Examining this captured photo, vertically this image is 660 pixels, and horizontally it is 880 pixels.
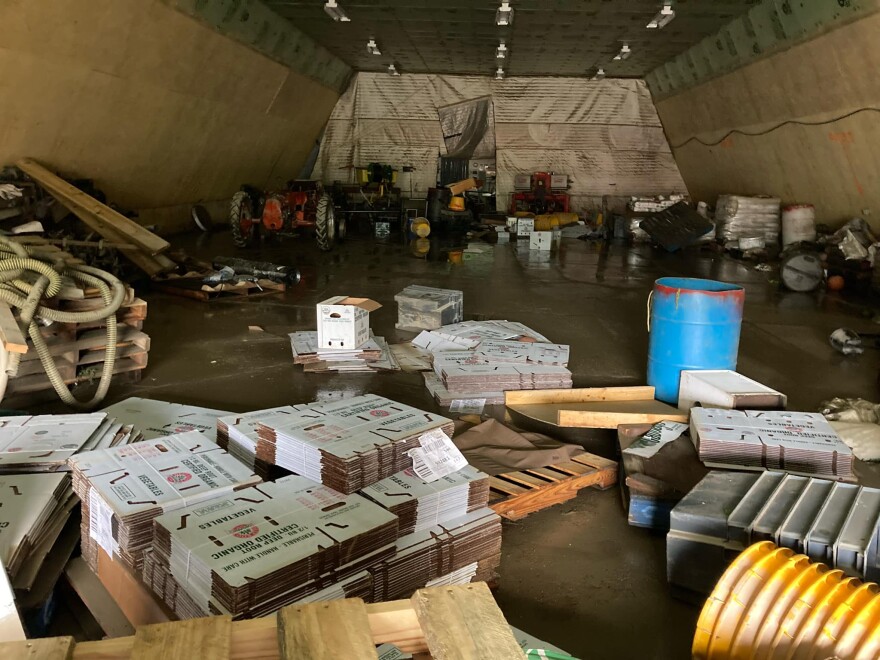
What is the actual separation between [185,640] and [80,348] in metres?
3.91

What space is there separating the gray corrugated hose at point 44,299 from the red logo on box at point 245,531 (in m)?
2.38

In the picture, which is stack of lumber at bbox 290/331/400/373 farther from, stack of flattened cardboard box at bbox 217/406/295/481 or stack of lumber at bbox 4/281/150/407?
stack of flattened cardboard box at bbox 217/406/295/481

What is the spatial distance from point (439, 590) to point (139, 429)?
8.78 feet

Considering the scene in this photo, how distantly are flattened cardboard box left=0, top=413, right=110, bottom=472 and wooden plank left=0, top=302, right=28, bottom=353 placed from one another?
23.7 inches

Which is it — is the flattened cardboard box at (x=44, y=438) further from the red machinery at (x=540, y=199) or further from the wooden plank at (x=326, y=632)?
the red machinery at (x=540, y=199)

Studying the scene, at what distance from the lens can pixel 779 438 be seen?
11.4 ft

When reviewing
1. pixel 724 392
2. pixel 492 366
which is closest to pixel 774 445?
pixel 724 392

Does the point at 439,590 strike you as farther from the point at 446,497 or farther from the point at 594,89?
the point at 594,89

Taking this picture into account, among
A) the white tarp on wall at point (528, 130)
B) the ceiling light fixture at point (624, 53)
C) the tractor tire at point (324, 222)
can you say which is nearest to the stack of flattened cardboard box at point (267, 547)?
the tractor tire at point (324, 222)

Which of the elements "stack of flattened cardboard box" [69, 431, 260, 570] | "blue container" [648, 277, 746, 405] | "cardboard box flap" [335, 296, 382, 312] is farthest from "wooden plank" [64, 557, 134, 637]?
"blue container" [648, 277, 746, 405]

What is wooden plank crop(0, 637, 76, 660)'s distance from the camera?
1.37m

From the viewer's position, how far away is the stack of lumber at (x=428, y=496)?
2.71m

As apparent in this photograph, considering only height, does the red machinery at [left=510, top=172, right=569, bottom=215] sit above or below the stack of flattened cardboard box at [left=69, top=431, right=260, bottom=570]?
above

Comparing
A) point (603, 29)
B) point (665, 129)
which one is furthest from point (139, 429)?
point (665, 129)
